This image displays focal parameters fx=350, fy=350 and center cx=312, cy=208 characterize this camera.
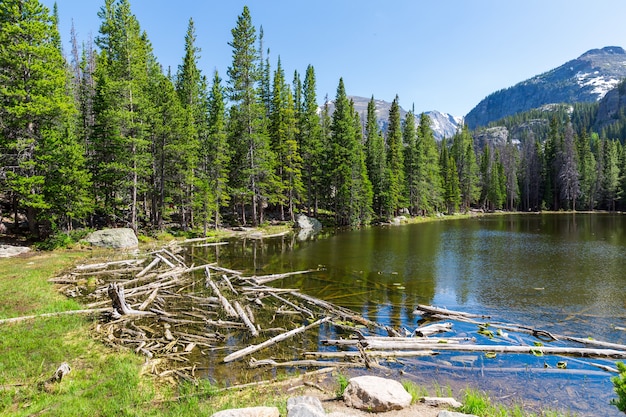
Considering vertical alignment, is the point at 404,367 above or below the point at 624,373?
below

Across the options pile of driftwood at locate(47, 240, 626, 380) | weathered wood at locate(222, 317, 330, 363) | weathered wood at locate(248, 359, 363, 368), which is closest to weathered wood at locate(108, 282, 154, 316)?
pile of driftwood at locate(47, 240, 626, 380)

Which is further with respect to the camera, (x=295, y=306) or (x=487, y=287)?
(x=487, y=287)

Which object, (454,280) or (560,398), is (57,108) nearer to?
(454,280)

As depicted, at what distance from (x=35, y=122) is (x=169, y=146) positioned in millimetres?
10664

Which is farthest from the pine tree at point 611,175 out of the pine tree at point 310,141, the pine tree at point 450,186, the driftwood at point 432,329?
the driftwood at point 432,329

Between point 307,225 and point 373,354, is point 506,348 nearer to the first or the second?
point 373,354

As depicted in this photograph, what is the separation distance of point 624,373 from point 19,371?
12884mm

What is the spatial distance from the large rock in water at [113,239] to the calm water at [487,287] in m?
6.14

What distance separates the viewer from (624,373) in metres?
5.70

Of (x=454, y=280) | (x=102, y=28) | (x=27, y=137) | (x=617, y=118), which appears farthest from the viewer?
(x=617, y=118)

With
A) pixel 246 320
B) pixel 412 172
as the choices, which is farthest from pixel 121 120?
pixel 412 172

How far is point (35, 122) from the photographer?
2728cm

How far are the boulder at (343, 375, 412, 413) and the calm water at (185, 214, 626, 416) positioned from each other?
7.92ft

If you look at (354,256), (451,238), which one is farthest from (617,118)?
(354,256)
